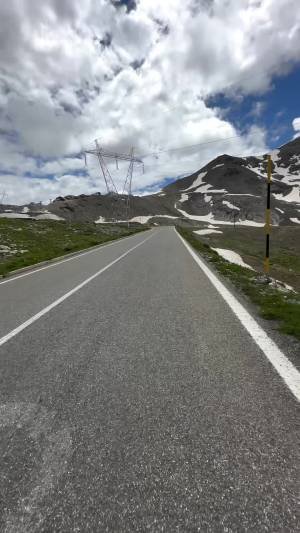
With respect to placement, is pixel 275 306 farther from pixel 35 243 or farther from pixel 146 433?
pixel 35 243

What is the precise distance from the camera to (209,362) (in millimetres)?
4117

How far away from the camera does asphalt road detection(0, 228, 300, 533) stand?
203 centimetres

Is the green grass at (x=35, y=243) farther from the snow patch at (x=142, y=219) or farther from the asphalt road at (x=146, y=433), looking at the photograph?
the snow patch at (x=142, y=219)

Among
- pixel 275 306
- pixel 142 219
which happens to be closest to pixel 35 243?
pixel 275 306

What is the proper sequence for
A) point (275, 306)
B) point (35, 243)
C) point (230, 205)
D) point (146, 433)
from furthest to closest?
point (230, 205), point (35, 243), point (275, 306), point (146, 433)

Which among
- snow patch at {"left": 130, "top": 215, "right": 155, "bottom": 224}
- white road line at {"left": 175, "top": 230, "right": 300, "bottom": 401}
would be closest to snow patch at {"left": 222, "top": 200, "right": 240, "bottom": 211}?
snow patch at {"left": 130, "top": 215, "right": 155, "bottom": 224}

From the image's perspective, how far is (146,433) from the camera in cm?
276

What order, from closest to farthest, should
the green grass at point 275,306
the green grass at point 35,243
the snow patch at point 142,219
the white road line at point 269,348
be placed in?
the white road line at point 269,348
the green grass at point 275,306
the green grass at point 35,243
the snow patch at point 142,219

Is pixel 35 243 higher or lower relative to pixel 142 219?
higher

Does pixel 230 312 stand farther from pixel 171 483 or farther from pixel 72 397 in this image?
pixel 171 483

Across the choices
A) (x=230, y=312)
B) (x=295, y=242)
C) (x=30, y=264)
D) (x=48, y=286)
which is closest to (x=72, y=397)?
(x=230, y=312)

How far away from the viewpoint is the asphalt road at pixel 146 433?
203 centimetres

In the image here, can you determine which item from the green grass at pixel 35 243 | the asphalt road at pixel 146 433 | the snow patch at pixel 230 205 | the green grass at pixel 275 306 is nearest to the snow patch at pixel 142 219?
the snow patch at pixel 230 205

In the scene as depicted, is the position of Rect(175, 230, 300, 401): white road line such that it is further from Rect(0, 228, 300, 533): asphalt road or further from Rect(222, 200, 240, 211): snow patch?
Rect(222, 200, 240, 211): snow patch
